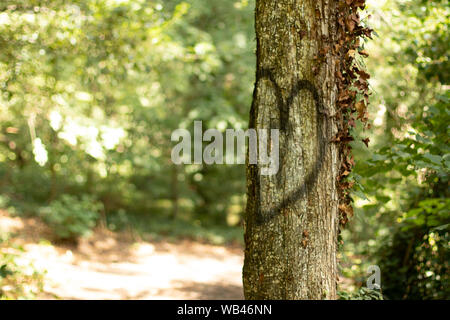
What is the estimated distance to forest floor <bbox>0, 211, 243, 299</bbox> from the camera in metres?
6.12

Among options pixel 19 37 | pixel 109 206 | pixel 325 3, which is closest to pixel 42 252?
pixel 19 37

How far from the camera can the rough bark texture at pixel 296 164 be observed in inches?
101

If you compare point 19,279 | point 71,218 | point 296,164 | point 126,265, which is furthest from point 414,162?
point 71,218

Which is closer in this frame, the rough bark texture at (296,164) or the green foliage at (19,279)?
the rough bark texture at (296,164)

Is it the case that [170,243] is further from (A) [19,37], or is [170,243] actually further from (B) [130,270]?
(A) [19,37]

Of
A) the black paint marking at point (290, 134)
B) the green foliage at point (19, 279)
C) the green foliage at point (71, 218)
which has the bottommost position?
the green foliage at point (19, 279)

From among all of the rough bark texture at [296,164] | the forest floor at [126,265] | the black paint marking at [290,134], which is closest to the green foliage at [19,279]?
the forest floor at [126,265]

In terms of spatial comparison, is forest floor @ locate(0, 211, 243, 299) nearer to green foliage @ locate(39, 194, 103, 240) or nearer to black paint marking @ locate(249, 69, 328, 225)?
green foliage @ locate(39, 194, 103, 240)

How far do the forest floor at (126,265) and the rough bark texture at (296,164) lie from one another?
3.71m

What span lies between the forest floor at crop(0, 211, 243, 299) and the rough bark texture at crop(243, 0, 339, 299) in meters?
3.71

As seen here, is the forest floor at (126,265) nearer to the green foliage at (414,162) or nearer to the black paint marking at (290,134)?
the green foliage at (414,162)

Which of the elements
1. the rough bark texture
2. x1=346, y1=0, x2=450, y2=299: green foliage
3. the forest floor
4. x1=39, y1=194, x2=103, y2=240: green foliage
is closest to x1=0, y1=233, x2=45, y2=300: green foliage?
the forest floor
